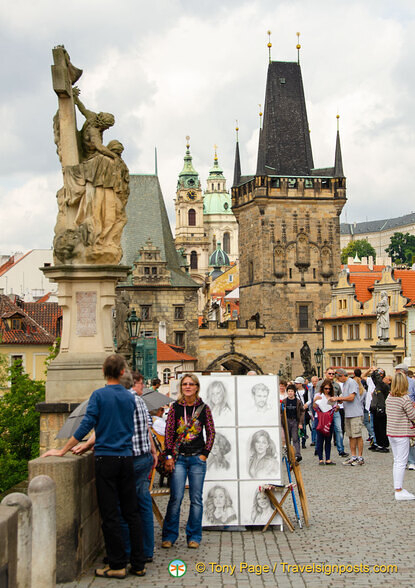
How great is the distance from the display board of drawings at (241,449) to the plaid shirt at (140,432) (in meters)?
1.62

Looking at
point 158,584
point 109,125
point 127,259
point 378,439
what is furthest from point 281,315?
point 158,584

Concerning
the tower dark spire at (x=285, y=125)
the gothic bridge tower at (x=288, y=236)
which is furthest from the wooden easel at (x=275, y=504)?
the tower dark spire at (x=285, y=125)

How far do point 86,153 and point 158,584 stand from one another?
212 inches

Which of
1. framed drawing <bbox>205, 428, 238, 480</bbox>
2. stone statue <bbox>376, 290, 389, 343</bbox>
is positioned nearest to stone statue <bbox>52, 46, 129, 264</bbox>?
framed drawing <bbox>205, 428, 238, 480</bbox>

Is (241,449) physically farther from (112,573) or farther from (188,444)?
(112,573)

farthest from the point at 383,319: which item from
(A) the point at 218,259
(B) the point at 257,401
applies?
(A) the point at 218,259

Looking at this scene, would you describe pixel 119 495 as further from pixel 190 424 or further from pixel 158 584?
pixel 190 424

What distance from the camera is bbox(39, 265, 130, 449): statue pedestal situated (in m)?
9.19

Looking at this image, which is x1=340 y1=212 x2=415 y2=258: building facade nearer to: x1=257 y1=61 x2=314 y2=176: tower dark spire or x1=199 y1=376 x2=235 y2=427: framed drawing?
x1=257 y1=61 x2=314 y2=176: tower dark spire

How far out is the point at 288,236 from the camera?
211 feet

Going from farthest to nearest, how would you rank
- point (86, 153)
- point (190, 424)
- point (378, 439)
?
point (378, 439)
point (86, 153)
point (190, 424)

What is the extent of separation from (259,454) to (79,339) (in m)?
2.38

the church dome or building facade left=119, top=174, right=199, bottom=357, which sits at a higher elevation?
the church dome

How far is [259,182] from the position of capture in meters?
64.9
